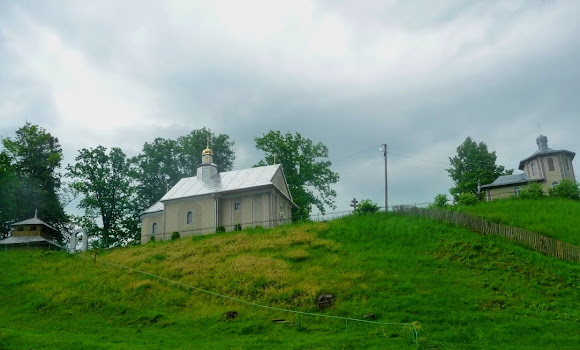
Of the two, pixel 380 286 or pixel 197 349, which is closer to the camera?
pixel 197 349

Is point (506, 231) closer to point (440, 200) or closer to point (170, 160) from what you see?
point (440, 200)

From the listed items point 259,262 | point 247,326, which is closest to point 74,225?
point 259,262

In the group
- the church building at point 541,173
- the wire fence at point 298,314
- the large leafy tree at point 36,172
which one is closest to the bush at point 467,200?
the church building at point 541,173

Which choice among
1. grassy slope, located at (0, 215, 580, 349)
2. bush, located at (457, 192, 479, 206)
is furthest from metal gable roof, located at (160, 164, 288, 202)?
bush, located at (457, 192, 479, 206)

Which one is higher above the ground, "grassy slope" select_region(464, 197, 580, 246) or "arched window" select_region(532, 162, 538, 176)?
"arched window" select_region(532, 162, 538, 176)

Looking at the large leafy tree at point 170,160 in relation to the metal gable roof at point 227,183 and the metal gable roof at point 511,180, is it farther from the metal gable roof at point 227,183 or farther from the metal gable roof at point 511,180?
the metal gable roof at point 511,180

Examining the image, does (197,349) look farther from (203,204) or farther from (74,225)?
(74,225)

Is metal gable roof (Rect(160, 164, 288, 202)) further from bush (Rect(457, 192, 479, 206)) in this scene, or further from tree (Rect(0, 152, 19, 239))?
bush (Rect(457, 192, 479, 206))

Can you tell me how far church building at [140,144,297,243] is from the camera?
4266 centimetres

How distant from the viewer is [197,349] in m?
18.0

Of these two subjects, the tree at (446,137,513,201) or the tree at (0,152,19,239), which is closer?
the tree at (0,152,19,239)

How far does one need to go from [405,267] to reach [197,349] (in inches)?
508

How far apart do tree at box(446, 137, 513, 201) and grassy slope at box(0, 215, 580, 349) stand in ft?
79.6

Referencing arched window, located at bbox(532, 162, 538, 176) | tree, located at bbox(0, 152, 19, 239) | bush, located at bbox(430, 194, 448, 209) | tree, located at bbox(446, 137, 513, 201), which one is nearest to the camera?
bush, located at bbox(430, 194, 448, 209)
